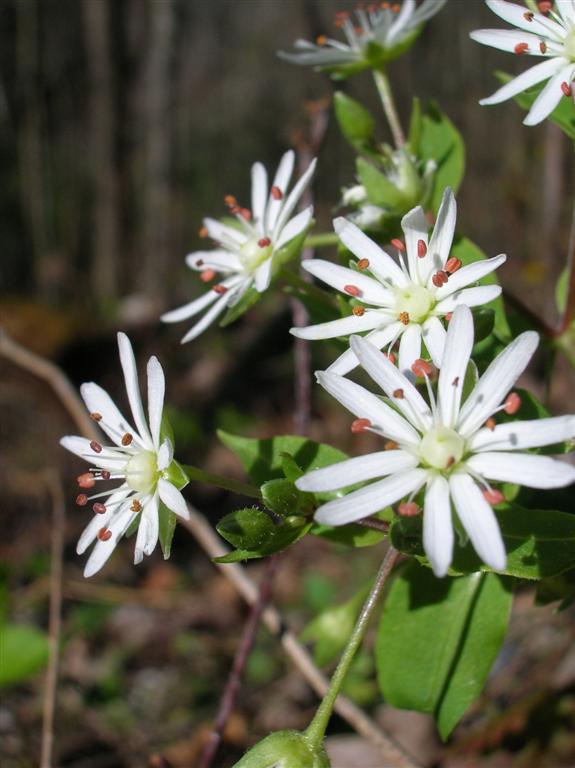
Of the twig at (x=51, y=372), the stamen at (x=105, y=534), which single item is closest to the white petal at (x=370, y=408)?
the stamen at (x=105, y=534)

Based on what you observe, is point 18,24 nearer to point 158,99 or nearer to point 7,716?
point 158,99

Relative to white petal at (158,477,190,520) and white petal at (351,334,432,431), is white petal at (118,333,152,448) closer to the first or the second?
white petal at (158,477,190,520)

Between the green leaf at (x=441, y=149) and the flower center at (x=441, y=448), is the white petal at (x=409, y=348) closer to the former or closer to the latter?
the flower center at (x=441, y=448)

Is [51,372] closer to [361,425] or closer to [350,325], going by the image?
[350,325]

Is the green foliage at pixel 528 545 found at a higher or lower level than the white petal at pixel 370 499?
lower

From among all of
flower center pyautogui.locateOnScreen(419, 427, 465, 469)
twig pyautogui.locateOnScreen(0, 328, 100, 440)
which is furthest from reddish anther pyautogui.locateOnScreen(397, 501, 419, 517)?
twig pyautogui.locateOnScreen(0, 328, 100, 440)

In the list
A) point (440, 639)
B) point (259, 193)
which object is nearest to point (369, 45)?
point (259, 193)

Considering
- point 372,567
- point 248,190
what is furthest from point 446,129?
point 248,190
